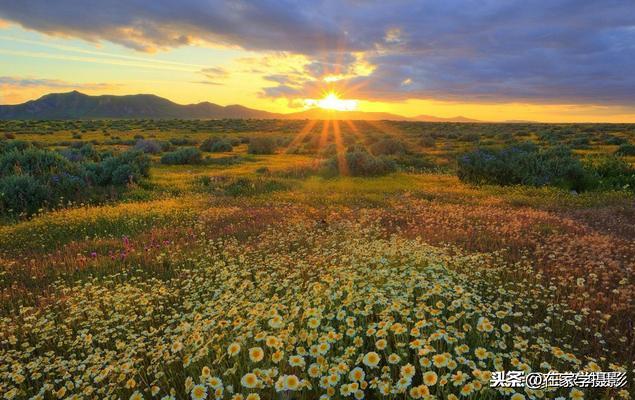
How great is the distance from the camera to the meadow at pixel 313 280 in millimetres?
3695

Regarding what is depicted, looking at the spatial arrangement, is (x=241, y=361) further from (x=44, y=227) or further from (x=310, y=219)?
(x=44, y=227)

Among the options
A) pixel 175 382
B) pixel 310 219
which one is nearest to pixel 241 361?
pixel 175 382

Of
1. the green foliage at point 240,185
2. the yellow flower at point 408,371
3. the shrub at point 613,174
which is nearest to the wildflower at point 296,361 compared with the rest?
the yellow flower at point 408,371

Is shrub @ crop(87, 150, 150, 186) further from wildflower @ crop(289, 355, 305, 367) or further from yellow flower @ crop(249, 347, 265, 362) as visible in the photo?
wildflower @ crop(289, 355, 305, 367)

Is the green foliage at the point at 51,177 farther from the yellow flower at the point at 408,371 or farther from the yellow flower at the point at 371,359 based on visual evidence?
the yellow flower at the point at 408,371

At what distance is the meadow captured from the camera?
→ 145 inches

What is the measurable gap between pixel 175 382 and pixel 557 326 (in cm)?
449

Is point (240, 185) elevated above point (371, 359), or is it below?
below

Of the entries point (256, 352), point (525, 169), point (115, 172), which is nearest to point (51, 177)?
point (115, 172)

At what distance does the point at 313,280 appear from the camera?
20.6ft

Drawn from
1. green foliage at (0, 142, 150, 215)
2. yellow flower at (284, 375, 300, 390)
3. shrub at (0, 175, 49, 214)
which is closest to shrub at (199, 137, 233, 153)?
green foliage at (0, 142, 150, 215)

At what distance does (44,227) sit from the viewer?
34.6 feet

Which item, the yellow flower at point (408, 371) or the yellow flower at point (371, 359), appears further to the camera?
the yellow flower at point (371, 359)

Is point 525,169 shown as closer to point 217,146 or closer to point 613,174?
point 613,174
